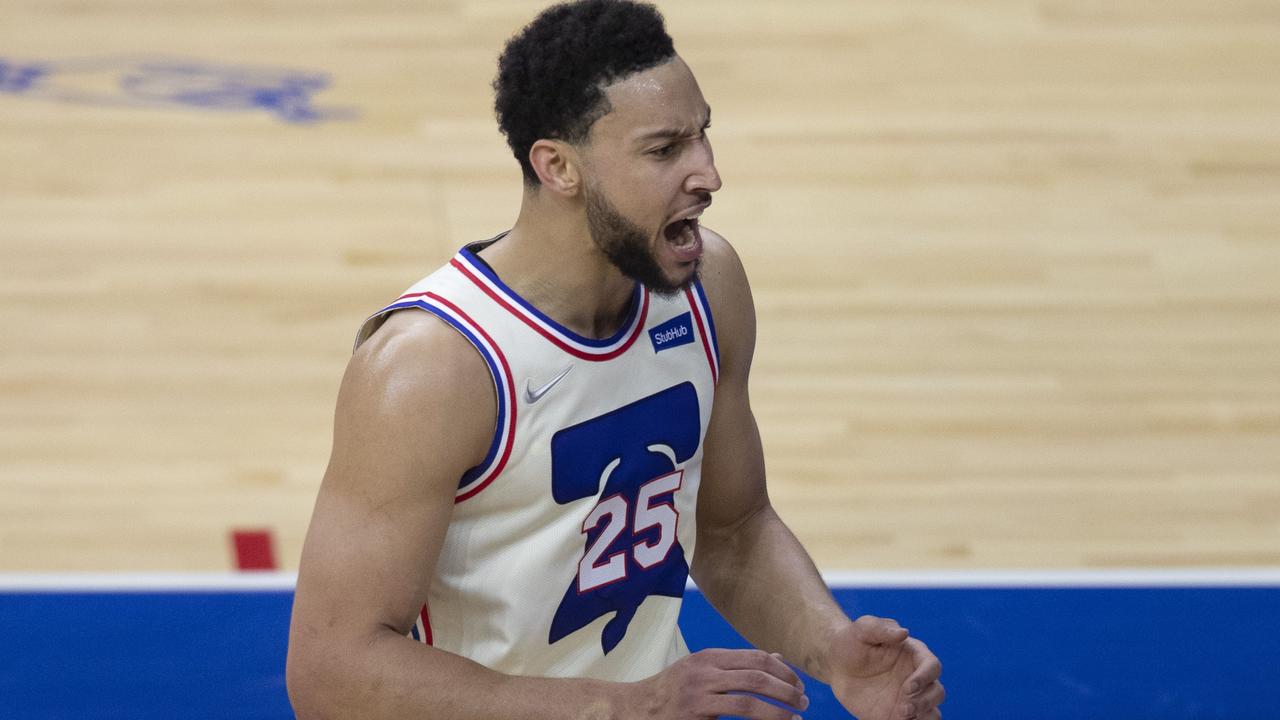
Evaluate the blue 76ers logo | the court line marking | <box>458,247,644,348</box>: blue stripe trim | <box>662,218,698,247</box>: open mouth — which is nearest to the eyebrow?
<box>662,218,698,247</box>: open mouth

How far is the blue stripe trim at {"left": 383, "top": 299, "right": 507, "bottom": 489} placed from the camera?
5.60 feet

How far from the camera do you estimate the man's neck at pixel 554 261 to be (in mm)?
1775

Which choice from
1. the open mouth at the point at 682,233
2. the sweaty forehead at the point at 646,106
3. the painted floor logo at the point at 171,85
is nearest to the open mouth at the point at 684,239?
the open mouth at the point at 682,233

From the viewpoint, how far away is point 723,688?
1.58m

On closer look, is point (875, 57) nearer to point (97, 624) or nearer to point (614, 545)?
point (97, 624)

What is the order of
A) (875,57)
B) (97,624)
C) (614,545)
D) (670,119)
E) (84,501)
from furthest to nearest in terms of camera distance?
(875,57) < (84,501) < (97,624) < (614,545) < (670,119)

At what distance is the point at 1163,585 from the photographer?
3154 millimetres

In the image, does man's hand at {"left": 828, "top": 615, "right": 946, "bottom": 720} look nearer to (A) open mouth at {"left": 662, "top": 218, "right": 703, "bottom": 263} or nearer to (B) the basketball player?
(B) the basketball player

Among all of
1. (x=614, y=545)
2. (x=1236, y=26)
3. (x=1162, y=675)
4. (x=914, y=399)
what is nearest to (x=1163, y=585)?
(x=1162, y=675)

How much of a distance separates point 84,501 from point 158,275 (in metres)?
0.75

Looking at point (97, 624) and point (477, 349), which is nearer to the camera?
point (477, 349)

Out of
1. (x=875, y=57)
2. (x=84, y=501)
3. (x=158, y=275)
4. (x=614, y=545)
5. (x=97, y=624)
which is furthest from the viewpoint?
(x=875, y=57)

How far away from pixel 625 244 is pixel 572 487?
0.28 m

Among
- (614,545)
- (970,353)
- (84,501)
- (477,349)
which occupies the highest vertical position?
(477,349)
